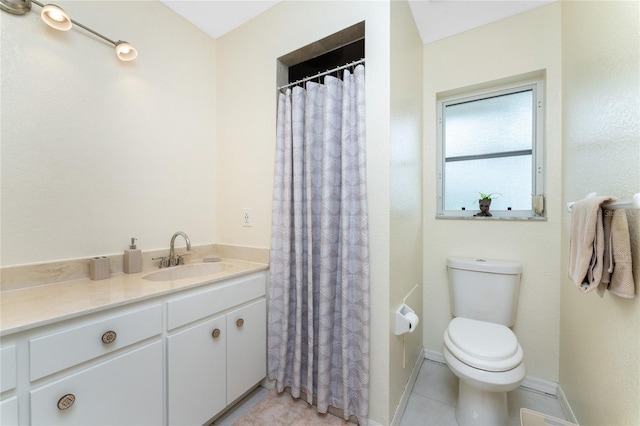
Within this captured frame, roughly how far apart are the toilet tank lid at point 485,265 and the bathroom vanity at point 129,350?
1.42 metres

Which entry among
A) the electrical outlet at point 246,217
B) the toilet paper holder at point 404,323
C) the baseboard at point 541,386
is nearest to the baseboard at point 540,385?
the baseboard at point 541,386

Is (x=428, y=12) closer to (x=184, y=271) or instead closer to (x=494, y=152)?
(x=494, y=152)

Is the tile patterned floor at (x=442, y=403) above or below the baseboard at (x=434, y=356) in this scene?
below

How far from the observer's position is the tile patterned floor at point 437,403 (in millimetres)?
1431

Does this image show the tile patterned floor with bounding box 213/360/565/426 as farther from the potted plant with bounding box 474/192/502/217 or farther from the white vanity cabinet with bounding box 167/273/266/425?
the potted plant with bounding box 474/192/502/217

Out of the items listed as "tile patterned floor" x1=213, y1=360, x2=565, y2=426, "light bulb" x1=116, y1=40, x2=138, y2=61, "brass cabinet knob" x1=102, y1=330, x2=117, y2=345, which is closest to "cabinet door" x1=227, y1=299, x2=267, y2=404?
"tile patterned floor" x1=213, y1=360, x2=565, y2=426

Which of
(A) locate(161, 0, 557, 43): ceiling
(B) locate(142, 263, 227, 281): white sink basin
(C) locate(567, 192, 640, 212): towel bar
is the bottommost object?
(B) locate(142, 263, 227, 281): white sink basin

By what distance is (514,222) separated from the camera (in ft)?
5.71

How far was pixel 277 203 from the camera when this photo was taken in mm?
1600

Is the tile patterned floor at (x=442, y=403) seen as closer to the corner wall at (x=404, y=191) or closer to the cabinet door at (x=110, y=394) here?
the corner wall at (x=404, y=191)

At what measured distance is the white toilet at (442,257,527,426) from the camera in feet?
3.99

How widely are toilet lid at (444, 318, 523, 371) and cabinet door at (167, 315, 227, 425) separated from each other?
50.3 inches

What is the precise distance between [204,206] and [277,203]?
726 mm

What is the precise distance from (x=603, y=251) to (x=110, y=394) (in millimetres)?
1916
